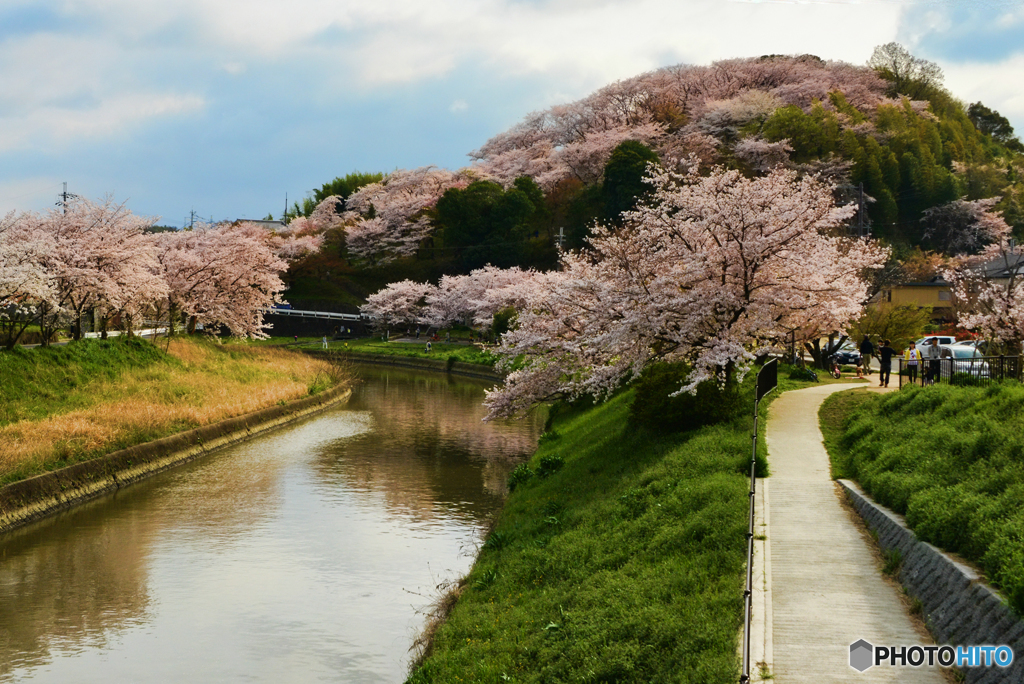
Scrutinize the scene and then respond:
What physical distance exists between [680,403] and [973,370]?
6.79 m

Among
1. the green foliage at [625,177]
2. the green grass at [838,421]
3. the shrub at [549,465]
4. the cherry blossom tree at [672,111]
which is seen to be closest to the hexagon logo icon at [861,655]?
the green grass at [838,421]

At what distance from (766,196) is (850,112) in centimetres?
6759

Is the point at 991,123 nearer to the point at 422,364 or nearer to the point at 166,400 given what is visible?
the point at 422,364

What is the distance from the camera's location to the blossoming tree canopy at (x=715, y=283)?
67.0 ft

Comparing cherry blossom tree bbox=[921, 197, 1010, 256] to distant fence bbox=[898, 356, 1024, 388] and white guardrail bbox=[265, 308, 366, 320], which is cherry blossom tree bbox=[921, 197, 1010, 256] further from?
distant fence bbox=[898, 356, 1024, 388]

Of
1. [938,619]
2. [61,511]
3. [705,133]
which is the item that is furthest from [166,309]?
[705,133]

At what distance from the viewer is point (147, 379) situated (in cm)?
3403

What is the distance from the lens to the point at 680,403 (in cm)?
1991

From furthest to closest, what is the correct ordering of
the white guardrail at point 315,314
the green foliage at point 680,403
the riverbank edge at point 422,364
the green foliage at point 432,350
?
the white guardrail at point 315,314 → the green foliage at point 432,350 → the riverbank edge at point 422,364 → the green foliage at point 680,403

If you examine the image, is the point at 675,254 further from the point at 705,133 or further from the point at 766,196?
the point at 705,133

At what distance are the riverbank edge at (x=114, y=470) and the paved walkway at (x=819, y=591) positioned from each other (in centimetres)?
1666

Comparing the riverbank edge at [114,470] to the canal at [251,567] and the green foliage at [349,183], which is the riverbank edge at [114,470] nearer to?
the canal at [251,567]

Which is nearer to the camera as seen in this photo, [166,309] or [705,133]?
[166,309]

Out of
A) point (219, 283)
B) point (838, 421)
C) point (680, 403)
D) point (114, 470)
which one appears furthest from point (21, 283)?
point (838, 421)
